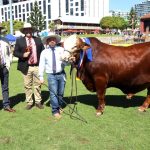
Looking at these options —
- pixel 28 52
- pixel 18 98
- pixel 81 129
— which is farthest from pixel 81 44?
pixel 18 98

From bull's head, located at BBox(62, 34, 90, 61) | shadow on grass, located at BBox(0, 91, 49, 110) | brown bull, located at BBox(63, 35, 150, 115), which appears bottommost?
shadow on grass, located at BBox(0, 91, 49, 110)

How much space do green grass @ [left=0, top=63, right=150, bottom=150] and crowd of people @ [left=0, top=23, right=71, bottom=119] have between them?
0.35m

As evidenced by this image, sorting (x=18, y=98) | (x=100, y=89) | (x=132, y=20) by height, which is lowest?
(x=18, y=98)

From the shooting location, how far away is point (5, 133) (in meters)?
6.48

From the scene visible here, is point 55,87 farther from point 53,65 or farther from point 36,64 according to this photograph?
point 36,64

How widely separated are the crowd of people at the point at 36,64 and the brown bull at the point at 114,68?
50cm

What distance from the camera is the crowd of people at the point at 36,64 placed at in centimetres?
719

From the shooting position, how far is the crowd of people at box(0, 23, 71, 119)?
7188 millimetres

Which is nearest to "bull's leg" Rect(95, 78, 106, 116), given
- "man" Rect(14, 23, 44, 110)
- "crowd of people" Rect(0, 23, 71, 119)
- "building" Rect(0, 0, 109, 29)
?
"crowd of people" Rect(0, 23, 71, 119)

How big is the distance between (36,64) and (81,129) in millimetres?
2182

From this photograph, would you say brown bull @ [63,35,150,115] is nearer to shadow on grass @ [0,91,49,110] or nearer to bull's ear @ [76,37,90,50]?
bull's ear @ [76,37,90,50]

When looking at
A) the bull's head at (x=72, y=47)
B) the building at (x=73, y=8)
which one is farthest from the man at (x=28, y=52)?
the building at (x=73, y=8)

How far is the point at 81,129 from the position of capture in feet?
21.5

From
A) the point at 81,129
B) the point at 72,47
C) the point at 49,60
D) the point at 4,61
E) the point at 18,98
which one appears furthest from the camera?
the point at 18,98
